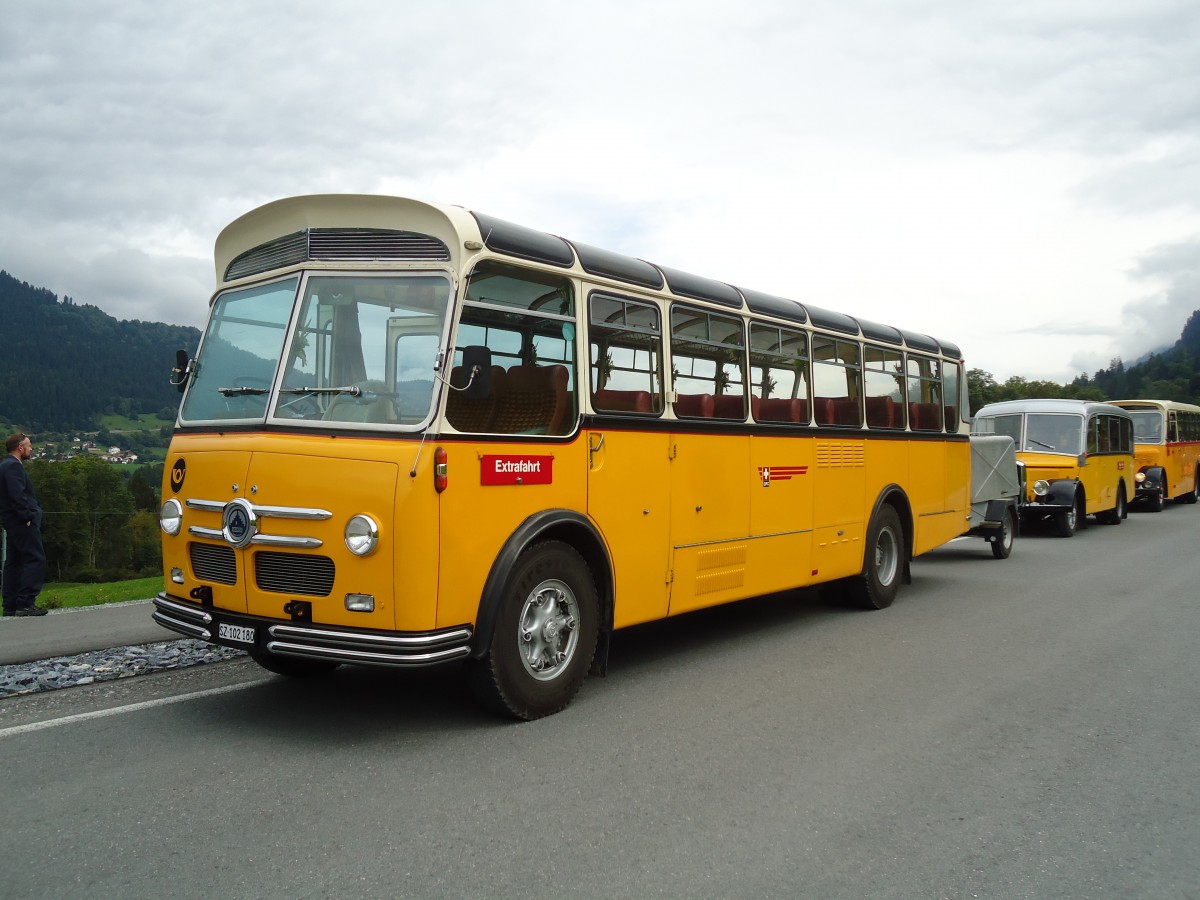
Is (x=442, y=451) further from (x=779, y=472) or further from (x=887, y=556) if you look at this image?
(x=887, y=556)

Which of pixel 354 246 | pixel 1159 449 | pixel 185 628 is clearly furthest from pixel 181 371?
pixel 1159 449

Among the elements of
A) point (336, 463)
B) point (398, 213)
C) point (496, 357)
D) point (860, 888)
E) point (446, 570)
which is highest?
point (398, 213)

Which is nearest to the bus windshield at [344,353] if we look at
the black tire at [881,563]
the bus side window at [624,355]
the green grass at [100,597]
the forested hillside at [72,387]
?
the bus side window at [624,355]

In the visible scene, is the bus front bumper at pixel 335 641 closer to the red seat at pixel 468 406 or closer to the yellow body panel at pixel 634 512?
the red seat at pixel 468 406

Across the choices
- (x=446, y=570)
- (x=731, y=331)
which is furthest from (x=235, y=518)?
(x=731, y=331)

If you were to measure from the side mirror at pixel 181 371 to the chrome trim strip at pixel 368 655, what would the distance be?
2103 mm

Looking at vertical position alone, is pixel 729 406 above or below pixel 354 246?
below

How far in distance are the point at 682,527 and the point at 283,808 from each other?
3.59 meters

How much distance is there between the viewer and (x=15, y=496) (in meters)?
10.0

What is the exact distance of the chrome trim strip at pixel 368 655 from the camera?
16.3 ft

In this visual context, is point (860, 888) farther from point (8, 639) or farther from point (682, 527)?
point (8, 639)

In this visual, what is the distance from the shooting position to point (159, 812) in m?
4.28

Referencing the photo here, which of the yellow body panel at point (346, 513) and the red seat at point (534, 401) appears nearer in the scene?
the yellow body panel at point (346, 513)

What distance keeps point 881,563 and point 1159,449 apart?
19.0m
